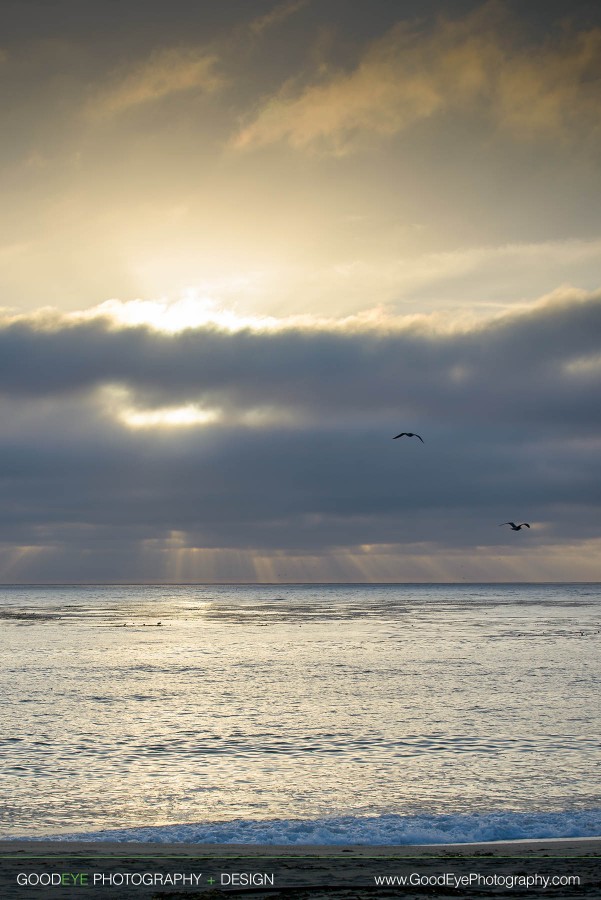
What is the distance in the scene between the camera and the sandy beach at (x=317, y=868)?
1291cm

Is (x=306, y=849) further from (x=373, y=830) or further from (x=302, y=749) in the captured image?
(x=302, y=749)

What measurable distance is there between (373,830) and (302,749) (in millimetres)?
8530

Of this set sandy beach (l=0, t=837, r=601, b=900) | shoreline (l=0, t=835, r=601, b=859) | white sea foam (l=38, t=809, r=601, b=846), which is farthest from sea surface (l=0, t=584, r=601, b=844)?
sandy beach (l=0, t=837, r=601, b=900)

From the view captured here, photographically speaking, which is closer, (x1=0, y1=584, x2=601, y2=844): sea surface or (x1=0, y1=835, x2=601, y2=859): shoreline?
(x1=0, y1=835, x2=601, y2=859): shoreline

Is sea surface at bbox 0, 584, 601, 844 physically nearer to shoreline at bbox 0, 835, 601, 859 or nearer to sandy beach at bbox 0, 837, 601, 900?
shoreline at bbox 0, 835, 601, 859

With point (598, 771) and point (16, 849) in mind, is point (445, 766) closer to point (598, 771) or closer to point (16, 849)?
point (598, 771)

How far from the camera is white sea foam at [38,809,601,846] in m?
17.3

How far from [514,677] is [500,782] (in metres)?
23.5

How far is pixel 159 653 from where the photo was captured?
61.8m

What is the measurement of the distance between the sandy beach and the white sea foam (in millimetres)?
557

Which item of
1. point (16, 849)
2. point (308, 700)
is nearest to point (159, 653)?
point (308, 700)

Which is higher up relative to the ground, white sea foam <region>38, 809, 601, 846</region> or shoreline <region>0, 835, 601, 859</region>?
shoreline <region>0, 835, 601, 859</region>

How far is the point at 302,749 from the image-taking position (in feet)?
85.9

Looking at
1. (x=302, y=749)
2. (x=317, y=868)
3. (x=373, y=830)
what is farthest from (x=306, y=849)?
(x=302, y=749)
